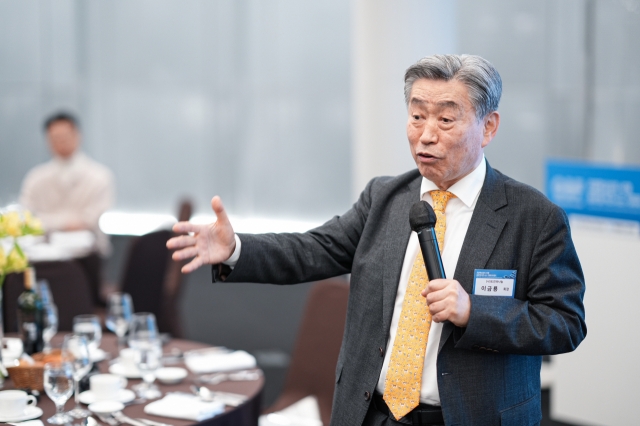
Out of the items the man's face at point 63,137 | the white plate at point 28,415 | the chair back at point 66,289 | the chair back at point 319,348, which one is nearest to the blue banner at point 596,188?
the chair back at point 319,348

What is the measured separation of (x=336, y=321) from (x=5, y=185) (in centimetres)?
681

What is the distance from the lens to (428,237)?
1.75 meters

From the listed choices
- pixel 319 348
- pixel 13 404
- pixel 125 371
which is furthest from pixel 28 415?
pixel 319 348

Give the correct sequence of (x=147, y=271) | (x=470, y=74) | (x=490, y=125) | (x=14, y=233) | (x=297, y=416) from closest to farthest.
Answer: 1. (x=470, y=74)
2. (x=490, y=125)
3. (x=14, y=233)
4. (x=297, y=416)
5. (x=147, y=271)

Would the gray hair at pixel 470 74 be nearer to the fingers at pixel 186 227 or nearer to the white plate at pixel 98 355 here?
the fingers at pixel 186 227

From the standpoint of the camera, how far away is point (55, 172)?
609cm

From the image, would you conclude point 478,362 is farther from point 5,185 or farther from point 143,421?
point 5,185

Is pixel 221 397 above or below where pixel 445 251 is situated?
below

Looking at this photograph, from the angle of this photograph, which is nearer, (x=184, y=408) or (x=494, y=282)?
(x=494, y=282)

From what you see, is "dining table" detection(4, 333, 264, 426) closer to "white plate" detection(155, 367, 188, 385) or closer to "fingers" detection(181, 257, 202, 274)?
"white plate" detection(155, 367, 188, 385)

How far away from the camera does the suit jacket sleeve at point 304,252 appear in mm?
2006

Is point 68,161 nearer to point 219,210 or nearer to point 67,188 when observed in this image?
point 67,188

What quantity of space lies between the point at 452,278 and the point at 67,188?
15.7 ft

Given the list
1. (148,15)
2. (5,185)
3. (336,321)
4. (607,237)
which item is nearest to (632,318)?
(607,237)
